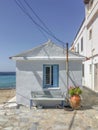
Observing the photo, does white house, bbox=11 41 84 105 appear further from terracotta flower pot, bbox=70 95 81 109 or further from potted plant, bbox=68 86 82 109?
terracotta flower pot, bbox=70 95 81 109

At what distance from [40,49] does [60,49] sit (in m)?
1.27

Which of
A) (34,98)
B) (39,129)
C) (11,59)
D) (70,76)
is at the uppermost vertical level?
(11,59)

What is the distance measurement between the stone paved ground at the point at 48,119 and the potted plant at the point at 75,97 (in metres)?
0.42

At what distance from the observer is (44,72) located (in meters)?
13.5

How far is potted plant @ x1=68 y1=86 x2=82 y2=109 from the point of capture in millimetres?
12237

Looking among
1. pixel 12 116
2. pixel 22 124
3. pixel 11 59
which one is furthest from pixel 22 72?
pixel 22 124

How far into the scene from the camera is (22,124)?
9289 millimetres

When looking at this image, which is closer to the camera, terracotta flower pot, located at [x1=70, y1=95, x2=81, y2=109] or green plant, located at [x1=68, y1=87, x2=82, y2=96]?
terracotta flower pot, located at [x1=70, y1=95, x2=81, y2=109]

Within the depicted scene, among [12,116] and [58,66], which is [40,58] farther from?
[12,116]

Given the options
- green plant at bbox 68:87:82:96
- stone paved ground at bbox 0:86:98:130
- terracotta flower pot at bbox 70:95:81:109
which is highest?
green plant at bbox 68:87:82:96

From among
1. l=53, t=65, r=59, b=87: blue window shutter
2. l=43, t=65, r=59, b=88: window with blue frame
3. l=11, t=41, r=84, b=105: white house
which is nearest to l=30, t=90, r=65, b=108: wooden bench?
l=11, t=41, r=84, b=105: white house

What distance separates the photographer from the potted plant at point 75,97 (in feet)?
40.1

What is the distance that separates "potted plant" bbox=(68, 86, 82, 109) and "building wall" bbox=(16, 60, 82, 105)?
0.88 metres

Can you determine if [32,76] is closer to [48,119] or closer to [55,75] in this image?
[55,75]
